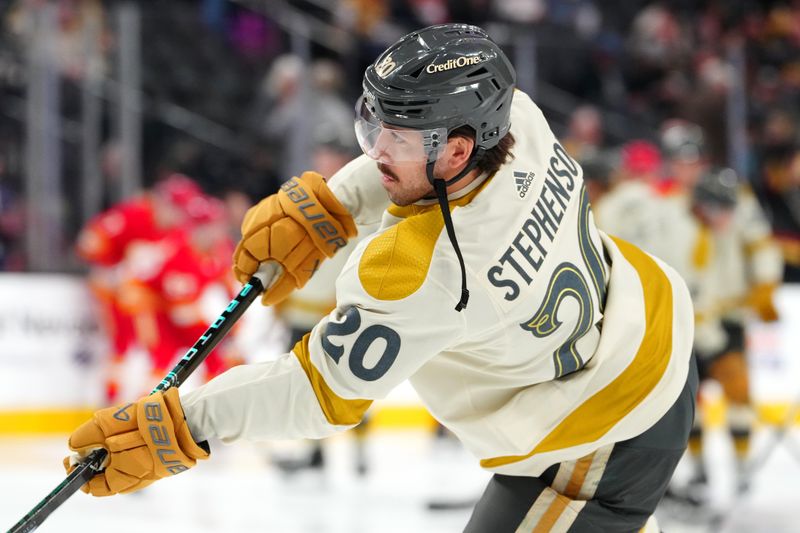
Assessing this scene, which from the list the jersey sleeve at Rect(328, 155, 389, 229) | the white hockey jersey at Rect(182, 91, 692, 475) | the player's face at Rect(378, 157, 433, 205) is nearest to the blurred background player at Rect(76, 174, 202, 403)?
the jersey sleeve at Rect(328, 155, 389, 229)

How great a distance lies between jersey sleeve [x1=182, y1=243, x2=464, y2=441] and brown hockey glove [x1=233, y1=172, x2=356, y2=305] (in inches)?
16.0

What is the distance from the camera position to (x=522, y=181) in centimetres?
197

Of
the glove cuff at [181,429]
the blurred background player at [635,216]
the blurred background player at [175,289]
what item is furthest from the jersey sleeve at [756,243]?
the glove cuff at [181,429]

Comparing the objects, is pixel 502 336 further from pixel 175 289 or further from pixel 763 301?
pixel 175 289

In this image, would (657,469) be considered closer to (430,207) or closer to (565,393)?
(565,393)

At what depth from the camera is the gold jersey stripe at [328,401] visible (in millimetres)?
1832

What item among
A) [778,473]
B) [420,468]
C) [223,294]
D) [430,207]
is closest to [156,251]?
[223,294]

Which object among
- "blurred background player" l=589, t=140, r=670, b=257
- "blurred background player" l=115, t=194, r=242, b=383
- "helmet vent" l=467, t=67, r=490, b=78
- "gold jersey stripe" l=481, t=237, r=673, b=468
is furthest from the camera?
"blurred background player" l=115, t=194, r=242, b=383

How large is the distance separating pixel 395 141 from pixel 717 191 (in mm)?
3612

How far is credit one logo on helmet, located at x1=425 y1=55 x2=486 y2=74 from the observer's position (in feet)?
6.19

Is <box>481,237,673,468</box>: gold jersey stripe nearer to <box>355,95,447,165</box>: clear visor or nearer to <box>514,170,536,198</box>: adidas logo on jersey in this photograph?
<box>514,170,536,198</box>: adidas logo on jersey

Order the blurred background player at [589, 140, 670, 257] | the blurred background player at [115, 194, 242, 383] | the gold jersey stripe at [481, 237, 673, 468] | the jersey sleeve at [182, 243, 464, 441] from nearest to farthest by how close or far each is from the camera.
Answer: the jersey sleeve at [182, 243, 464, 441]
the gold jersey stripe at [481, 237, 673, 468]
the blurred background player at [589, 140, 670, 257]
the blurred background player at [115, 194, 242, 383]

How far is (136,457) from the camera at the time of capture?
1831 millimetres

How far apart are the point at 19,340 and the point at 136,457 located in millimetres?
4370
